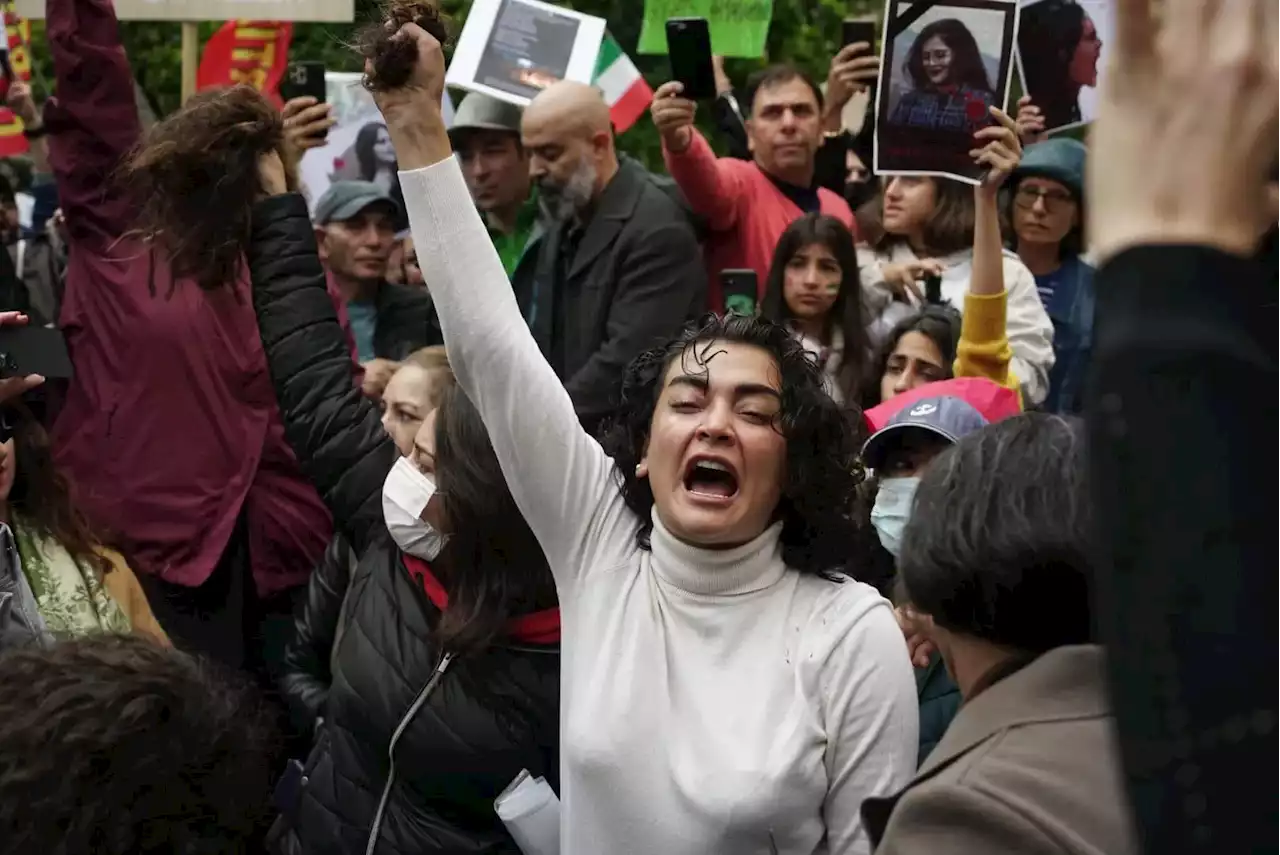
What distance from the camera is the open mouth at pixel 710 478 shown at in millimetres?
2457

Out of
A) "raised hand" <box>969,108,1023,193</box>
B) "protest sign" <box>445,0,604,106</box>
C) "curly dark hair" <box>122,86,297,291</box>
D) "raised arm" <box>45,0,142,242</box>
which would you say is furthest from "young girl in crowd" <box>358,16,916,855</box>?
"protest sign" <box>445,0,604,106</box>

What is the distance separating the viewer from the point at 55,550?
11.0 ft

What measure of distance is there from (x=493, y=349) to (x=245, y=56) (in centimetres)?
386

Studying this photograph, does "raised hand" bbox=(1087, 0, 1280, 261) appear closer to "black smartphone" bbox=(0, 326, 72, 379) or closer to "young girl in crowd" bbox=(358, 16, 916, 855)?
"young girl in crowd" bbox=(358, 16, 916, 855)

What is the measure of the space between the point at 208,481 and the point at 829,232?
6.26 ft

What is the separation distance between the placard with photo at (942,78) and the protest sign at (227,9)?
1.64 metres

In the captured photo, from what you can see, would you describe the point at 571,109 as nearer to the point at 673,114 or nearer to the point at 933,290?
the point at 673,114

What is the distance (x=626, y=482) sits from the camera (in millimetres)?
2566

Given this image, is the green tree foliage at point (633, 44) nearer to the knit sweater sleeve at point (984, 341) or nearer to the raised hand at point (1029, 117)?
the raised hand at point (1029, 117)

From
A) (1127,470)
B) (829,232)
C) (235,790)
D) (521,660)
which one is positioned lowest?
(521,660)

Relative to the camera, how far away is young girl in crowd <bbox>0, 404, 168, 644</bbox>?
3.27 m

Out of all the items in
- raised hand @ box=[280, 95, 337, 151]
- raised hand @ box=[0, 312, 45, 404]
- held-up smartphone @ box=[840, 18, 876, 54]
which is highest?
held-up smartphone @ box=[840, 18, 876, 54]

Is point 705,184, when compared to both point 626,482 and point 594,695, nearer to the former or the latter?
point 626,482

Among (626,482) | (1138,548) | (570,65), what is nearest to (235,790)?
(626,482)
